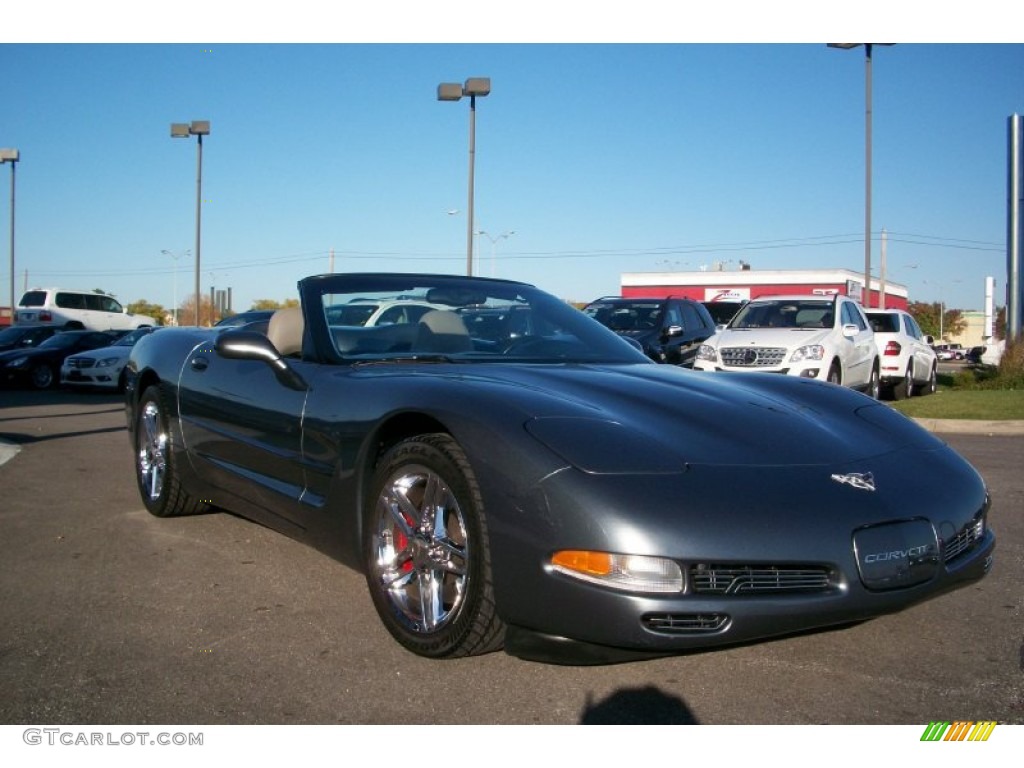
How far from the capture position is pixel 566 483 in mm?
2805

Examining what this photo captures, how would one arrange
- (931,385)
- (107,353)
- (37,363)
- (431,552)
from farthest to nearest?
(37,363) < (107,353) < (931,385) < (431,552)

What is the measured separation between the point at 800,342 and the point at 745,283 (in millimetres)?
56383

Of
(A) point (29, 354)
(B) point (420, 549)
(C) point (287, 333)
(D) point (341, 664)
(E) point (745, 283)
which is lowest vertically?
(D) point (341, 664)

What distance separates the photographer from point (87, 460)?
27.6 feet

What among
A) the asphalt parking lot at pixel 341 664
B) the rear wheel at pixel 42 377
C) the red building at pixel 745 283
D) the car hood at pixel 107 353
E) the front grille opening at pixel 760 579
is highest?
the red building at pixel 745 283

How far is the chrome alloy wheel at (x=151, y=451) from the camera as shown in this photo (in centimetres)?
552

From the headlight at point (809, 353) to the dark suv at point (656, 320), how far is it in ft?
4.86

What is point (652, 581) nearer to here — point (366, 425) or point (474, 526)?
point (474, 526)

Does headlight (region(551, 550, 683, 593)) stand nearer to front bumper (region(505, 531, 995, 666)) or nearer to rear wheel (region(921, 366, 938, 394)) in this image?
front bumper (region(505, 531, 995, 666))

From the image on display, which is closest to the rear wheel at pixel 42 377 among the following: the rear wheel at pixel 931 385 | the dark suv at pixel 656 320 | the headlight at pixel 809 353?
the dark suv at pixel 656 320

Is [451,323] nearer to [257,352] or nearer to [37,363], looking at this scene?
[257,352]

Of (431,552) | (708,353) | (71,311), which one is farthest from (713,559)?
(71,311)

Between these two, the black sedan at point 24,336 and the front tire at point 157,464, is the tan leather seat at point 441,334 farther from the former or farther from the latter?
the black sedan at point 24,336
